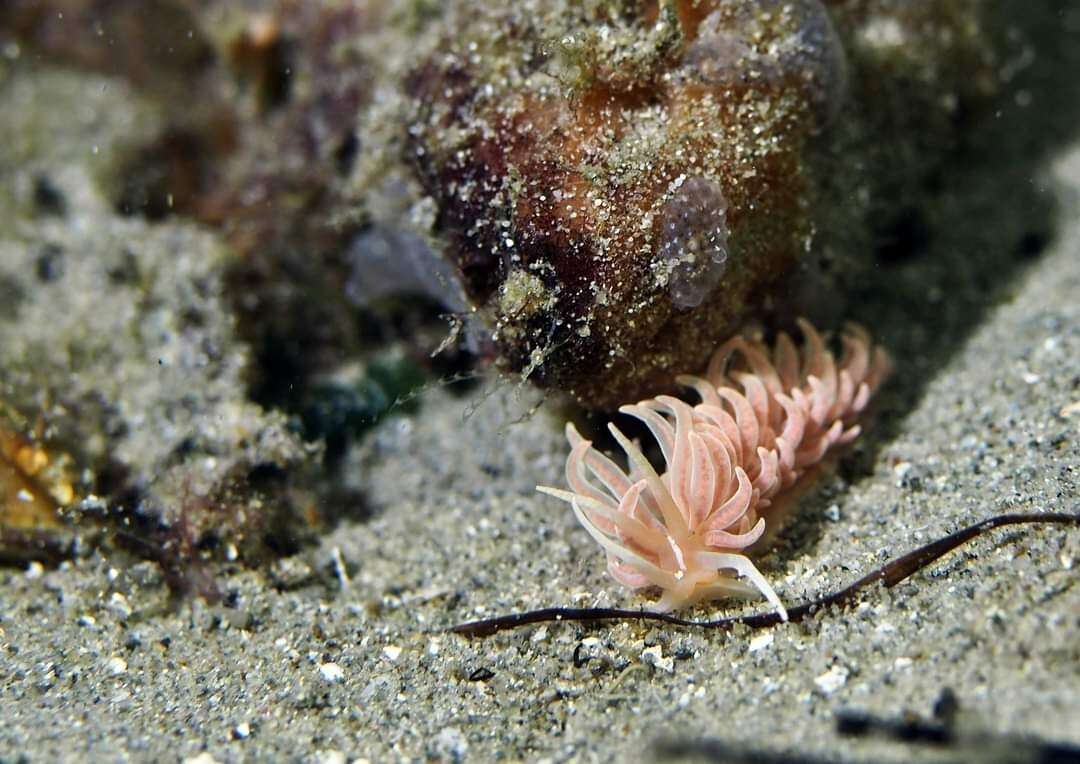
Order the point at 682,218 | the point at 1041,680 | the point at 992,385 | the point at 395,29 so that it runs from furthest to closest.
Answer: the point at 395,29, the point at 992,385, the point at 682,218, the point at 1041,680

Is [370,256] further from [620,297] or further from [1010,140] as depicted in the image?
[1010,140]

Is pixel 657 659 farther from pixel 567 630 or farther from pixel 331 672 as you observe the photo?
pixel 331 672

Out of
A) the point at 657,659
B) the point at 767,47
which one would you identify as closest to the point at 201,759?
the point at 657,659

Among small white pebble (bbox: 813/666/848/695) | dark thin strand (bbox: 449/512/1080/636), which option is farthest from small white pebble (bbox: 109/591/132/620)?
small white pebble (bbox: 813/666/848/695)

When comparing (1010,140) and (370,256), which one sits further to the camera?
(1010,140)

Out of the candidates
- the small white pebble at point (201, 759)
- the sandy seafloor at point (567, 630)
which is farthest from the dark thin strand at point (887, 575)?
the small white pebble at point (201, 759)

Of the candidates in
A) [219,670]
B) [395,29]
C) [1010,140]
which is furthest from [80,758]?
[1010,140]
